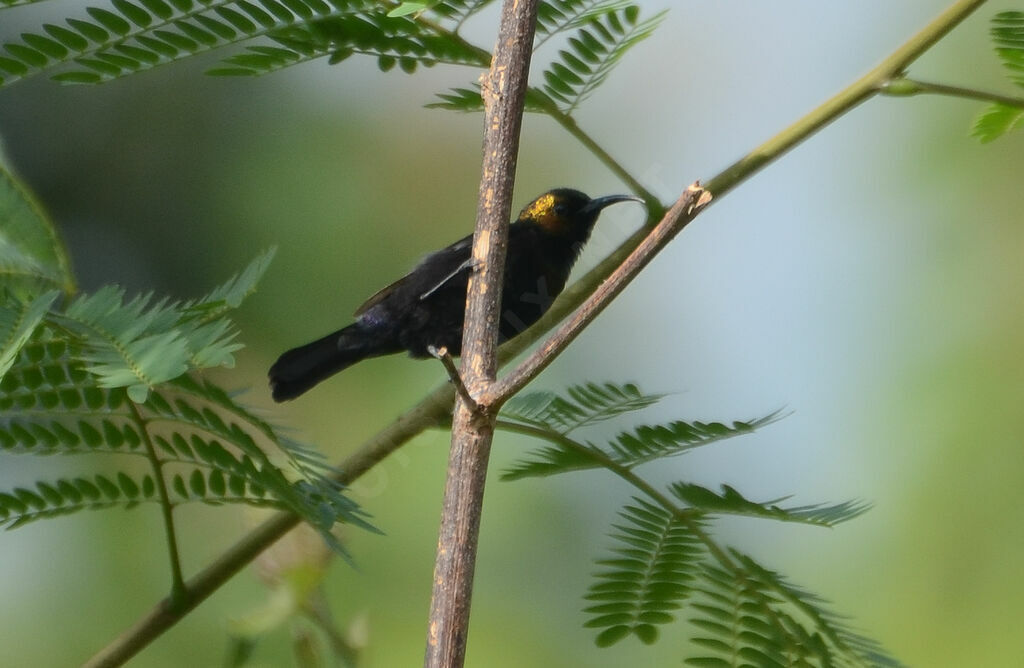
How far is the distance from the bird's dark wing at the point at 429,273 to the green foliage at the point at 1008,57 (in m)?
0.99

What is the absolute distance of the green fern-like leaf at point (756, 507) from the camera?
1.01 meters

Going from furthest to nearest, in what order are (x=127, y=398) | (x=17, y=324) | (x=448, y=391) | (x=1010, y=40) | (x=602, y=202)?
(x=602, y=202) → (x=1010, y=40) → (x=448, y=391) → (x=127, y=398) → (x=17, y=324)

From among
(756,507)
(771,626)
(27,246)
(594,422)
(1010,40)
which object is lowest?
(771,626)

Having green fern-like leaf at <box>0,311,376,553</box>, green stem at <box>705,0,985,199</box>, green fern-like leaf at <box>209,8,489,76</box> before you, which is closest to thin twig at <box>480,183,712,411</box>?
green fern-like leaf at <box>0,311,376,553</box>

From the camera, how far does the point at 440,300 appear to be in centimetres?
199

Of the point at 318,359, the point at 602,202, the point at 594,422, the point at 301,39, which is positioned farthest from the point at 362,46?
the point at 602,202

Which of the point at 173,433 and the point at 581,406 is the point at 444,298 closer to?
the point at 581,406

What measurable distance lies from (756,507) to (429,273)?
3.69 ft

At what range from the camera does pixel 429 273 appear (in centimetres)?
203

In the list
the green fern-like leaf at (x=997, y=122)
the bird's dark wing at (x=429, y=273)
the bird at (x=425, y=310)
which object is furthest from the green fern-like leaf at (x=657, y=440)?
the bird's dark wing at (x=429, y=273)

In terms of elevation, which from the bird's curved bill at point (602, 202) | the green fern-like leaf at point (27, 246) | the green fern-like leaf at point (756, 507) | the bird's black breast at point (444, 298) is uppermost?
the bird's curved bill at point (602, 202)

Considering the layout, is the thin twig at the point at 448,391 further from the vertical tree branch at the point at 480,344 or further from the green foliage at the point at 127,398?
the vertical tree branch at the point at 480,344

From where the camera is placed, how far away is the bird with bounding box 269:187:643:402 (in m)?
1.99

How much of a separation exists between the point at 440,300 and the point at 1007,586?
5.90ft
